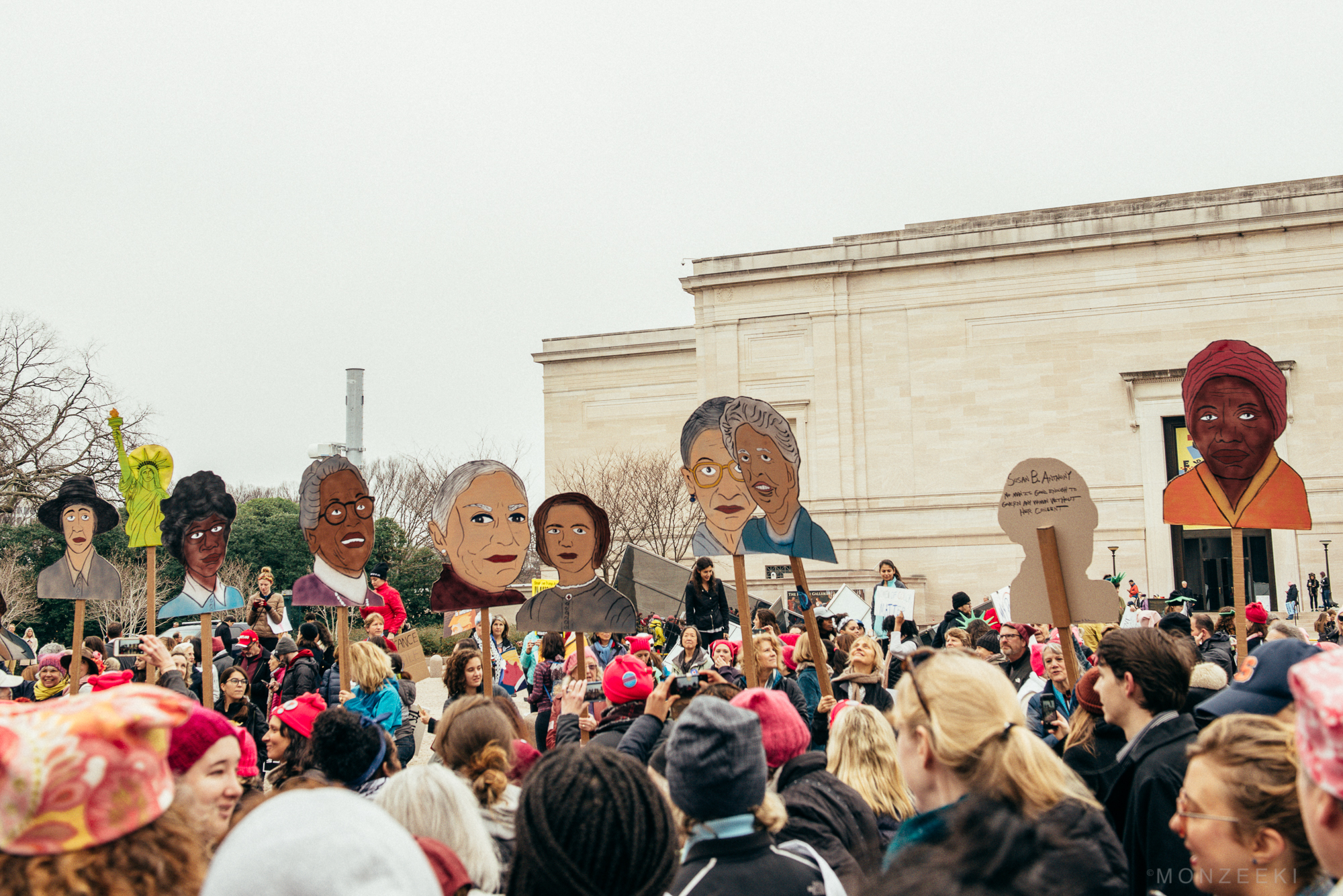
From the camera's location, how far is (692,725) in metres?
3.17

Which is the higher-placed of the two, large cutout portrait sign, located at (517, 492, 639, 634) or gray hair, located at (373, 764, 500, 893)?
large cutout portrait sign, located at (517, 492, 639, 634)

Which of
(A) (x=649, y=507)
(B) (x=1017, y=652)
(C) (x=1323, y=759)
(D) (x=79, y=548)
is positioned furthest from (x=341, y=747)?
(A) (x=649, y=507)

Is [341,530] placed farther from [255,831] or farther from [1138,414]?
[1138,414]

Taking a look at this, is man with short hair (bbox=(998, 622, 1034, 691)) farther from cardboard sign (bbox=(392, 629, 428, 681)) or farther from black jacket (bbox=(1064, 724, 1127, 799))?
cardboard sign (bbox=(392, 629, 428, 681))

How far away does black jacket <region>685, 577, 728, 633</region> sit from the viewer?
11.8m

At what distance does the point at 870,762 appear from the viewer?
4.51 metres

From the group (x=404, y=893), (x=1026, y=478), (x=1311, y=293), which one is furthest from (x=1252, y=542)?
(x=404, y=893)

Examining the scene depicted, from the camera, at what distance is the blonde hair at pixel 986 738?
9.94 feet

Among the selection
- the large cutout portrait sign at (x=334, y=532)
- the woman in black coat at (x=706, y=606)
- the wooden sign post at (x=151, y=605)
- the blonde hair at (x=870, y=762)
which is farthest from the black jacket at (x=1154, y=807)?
the woman in black coat at (x=706, y=606)

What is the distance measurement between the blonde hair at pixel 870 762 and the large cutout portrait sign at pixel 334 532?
14.4 feet

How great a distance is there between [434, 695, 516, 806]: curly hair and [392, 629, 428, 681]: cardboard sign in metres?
4.87

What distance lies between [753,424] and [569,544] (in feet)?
5.51

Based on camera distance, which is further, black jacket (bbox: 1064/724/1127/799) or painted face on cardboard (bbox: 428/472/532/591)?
painted face on cardboard (bbox: 428/472/532/591)

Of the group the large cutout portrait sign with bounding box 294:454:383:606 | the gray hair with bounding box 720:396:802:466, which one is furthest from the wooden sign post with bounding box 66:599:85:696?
the gray hair with bounding box 720:396:802:466
